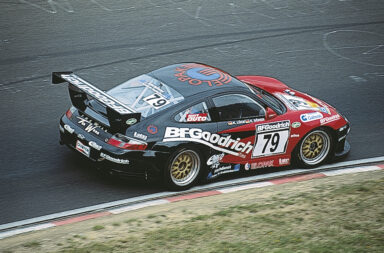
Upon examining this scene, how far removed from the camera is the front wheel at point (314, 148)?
918 cm

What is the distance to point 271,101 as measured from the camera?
365 inches

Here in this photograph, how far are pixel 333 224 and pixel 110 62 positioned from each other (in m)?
7.27

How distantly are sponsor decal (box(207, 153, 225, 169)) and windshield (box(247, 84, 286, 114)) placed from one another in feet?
3.70

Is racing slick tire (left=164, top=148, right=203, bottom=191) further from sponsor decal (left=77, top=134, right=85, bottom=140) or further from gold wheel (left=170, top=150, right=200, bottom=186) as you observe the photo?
sponsor decal (left=77, top=134, right=85, bottom=140)

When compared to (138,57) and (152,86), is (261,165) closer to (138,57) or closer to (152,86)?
(152,86)

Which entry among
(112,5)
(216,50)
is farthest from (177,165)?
(112,5)

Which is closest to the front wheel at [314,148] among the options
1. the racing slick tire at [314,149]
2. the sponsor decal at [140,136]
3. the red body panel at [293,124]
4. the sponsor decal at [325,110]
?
the racing slick tire at [314,149]

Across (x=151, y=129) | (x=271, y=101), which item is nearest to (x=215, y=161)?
(x=151, y=129)

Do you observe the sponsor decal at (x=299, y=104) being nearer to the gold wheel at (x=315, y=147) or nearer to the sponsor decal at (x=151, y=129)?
the gold wheel at (x=315, y=147)

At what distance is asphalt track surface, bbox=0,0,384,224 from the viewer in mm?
8492

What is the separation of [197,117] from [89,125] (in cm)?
146

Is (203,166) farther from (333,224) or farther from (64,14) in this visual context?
(64,14)

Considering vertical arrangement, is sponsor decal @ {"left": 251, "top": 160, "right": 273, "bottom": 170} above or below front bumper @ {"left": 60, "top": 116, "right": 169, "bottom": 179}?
below

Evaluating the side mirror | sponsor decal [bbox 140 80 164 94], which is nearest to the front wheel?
the side mirror
